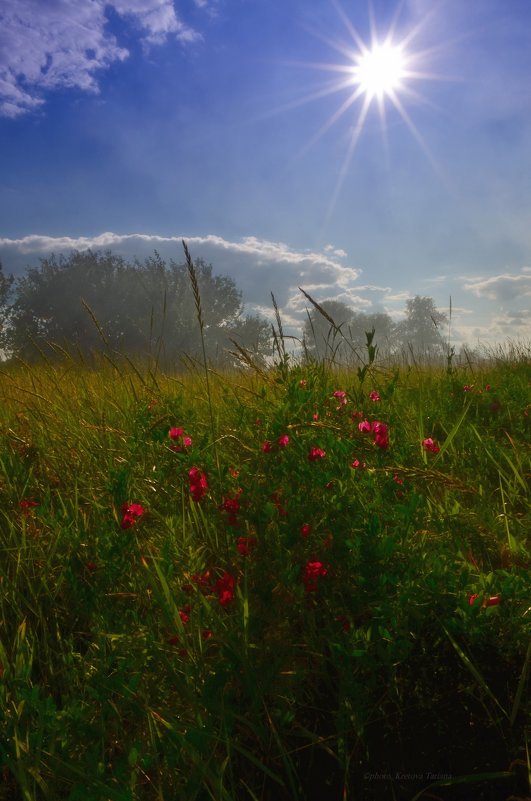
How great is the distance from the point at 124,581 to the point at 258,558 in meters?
0.55

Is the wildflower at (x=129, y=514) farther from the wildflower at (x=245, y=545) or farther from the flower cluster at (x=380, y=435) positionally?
the flower cluster at (x=380, y=435)

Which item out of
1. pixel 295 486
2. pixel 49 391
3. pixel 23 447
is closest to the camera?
pixel 295 486

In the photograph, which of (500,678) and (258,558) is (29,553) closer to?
(258,558)

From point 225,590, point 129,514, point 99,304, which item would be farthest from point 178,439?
point 99,304

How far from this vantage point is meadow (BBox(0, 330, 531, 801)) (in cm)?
124

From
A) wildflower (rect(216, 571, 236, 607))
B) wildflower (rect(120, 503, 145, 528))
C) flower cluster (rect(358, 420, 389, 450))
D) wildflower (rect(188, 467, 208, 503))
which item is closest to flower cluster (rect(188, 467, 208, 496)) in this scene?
wildflower (rect(188, 467, 208, 503))

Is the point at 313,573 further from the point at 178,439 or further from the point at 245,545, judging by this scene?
the point at 178,439

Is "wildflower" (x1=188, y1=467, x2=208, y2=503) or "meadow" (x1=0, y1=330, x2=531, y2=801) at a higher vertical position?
"wildflower" (x1=188, y1=467, x2=208, y2=503)

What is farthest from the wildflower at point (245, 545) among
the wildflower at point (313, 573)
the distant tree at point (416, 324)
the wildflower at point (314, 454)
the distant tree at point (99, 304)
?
the distant tree at point (416, 324)

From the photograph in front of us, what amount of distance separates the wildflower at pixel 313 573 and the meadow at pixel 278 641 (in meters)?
0.01

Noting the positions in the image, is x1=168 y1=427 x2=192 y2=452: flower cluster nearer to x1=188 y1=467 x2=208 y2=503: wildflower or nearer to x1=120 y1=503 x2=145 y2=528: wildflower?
x1=188 y1=467 x2=208 y2=503: wildflower

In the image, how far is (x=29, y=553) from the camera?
2.17 meters

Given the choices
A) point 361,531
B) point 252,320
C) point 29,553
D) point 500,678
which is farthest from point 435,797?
point 252,320

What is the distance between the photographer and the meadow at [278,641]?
1236 mm
